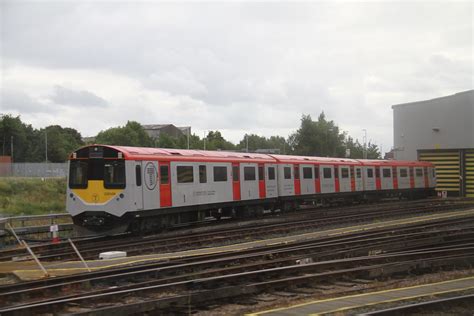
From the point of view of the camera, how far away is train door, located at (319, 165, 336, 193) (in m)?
32.6

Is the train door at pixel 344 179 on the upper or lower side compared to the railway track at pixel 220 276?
upper

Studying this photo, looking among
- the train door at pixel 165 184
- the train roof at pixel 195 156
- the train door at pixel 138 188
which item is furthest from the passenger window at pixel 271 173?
the train door at pixel 138 188

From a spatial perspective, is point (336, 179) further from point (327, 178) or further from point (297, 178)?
point (297, 178)

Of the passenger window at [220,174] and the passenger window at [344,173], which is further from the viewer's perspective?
the passenger window at [344,173]

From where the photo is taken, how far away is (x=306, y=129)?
69750mm

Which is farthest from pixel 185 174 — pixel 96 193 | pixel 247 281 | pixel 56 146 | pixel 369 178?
pixel 56 146

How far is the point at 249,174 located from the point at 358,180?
1289 cm

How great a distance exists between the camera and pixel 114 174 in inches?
734

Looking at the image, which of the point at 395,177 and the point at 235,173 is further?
the point at 395,177

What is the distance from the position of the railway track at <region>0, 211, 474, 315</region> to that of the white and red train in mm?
6449

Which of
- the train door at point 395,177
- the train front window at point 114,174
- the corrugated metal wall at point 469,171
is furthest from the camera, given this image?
the corrugated metal wall at point 469,171

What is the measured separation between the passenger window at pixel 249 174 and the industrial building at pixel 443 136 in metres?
23.4

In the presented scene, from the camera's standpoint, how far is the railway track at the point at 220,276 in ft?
28.3

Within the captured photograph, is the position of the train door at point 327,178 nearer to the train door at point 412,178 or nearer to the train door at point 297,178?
the train door at point 297,178
